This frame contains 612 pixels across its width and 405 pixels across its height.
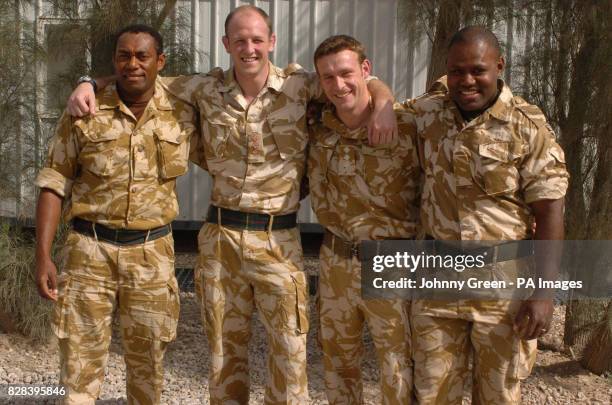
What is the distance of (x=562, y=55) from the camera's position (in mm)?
4703

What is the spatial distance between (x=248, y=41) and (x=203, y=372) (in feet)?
7.63

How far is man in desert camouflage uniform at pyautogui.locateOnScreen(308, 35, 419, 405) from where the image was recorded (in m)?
3.17

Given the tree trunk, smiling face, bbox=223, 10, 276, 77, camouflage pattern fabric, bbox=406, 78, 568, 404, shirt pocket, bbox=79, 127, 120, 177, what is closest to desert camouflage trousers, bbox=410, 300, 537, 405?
camouflage pattern fabric, bbox=406, 78, 568, 404

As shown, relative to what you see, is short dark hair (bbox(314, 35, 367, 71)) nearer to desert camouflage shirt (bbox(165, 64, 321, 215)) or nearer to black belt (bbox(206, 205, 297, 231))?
desert camouflage shirt (bbox(165, 64, 321, 215))

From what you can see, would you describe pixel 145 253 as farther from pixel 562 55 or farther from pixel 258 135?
pixel 562 55

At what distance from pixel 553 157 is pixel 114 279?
1781mm

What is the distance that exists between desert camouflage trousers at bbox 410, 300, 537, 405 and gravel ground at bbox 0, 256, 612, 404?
4.81ft

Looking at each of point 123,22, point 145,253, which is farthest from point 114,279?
point 123,22

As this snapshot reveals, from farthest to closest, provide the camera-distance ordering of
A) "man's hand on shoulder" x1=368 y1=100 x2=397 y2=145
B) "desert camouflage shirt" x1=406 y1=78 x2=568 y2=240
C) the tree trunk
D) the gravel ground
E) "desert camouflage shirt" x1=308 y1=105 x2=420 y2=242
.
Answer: the tree trunk
the gravel ground
"desert camouflage shirt" x1=308 y1=105 x2=420 y2=242
"man's hand on shoulder" x1=368 y1=100 x2=397 y2=145
"desert camouflage shirt" x1=406 y1=78 x2=568 y2=240

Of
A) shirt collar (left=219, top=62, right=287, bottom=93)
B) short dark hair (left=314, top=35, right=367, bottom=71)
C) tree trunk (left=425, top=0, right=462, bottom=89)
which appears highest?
tree trunk (left=425, top=0, right=462, bottom=89)

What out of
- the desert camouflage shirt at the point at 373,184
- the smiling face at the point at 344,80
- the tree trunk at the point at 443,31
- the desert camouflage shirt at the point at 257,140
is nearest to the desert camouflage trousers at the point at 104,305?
the desert camouflage shirt at the point at 257,140

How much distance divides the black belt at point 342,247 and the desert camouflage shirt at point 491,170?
32cm

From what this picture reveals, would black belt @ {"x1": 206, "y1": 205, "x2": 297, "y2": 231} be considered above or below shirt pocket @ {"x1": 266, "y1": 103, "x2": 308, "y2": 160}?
below

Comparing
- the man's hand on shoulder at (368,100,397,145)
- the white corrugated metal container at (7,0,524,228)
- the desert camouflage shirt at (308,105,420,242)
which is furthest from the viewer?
the white corrugated metal container at (7,0,524,228)
